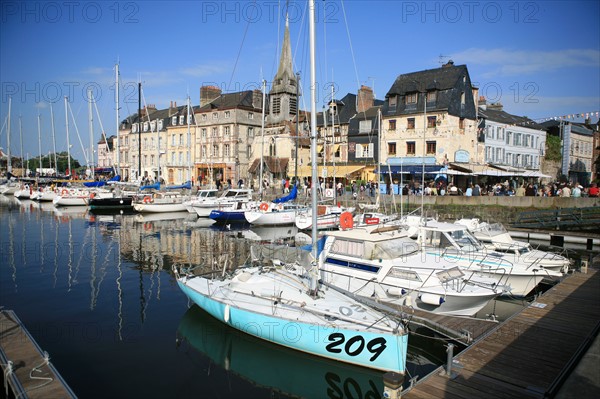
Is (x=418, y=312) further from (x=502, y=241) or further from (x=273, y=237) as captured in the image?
(x=273, y=237)

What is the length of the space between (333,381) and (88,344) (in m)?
7.16

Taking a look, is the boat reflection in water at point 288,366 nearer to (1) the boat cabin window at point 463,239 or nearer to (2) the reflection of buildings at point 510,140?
(1) the boat cabin window at point 463,239

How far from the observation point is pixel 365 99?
5441cm

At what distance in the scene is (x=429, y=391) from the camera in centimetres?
808

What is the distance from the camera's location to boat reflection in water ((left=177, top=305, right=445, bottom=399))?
10.0 meters

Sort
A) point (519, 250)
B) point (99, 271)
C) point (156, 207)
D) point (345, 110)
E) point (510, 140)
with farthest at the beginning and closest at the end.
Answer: point (345, 110), point (510, 140), point (156, 207), point (99, 271), point (519, 250)

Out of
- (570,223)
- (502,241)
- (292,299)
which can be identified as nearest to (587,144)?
(570,223)

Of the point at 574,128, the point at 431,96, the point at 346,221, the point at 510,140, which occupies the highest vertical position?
the point at 431,96

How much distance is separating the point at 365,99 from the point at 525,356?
47.8 meters

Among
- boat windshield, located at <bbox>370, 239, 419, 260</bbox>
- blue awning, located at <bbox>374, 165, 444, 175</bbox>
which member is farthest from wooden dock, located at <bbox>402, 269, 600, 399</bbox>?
blue awning, located at <bbox>374, 165, 444, 175</bbox>

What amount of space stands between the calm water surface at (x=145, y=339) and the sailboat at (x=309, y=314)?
22.3 inches

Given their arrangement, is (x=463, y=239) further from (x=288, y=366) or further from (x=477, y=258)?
(x=288, y=366)

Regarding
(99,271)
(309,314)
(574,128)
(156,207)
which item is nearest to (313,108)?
(309,314)

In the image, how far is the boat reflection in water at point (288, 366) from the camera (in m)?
10.0
